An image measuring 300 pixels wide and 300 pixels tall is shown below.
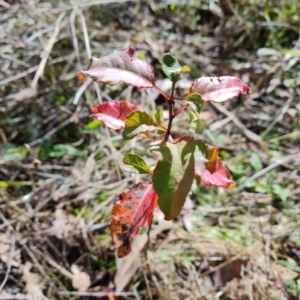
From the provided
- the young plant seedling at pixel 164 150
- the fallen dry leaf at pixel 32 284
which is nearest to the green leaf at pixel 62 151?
the fallen dry leaf at pixel 32 284

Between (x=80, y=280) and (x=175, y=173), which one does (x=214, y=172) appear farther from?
(x=80, y=280)

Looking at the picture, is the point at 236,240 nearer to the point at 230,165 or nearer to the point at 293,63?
the point at 230,165

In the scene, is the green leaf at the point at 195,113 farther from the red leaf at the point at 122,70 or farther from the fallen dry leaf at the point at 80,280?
the fallen dry leaf at the point at 80,280

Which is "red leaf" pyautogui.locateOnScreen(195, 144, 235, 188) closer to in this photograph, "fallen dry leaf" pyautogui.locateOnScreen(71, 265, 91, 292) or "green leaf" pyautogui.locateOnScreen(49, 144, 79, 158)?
"fallen dry leaf" pyautogui.locateOnScreen(71, 265, 91, 292)

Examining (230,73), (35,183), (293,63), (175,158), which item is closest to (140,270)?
(35,183)

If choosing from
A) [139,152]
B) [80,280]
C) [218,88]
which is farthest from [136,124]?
[139,152]
